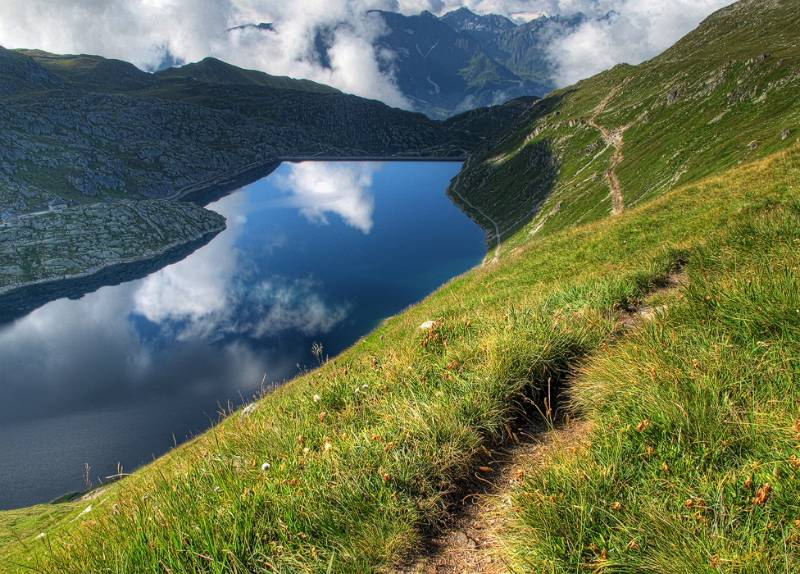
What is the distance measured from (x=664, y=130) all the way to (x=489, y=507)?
125673mm

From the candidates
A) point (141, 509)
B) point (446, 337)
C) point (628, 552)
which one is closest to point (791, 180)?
point (446, 337)

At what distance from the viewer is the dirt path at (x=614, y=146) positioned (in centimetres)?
8846

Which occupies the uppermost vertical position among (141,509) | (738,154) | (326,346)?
(141,509)

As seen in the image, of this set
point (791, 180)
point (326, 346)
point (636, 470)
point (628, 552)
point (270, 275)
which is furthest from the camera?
point (270, 275)

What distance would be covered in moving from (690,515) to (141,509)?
5.00 metres

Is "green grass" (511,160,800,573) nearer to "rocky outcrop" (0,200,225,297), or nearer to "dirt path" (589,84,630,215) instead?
"dirt path" (589,84,630,215)

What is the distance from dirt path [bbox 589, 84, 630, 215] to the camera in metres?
88.5

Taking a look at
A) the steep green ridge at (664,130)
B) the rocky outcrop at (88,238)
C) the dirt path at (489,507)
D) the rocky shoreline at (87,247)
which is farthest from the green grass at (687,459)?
the rocky outcrop at (88,238)

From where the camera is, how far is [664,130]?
10638 cm

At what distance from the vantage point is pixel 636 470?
3.92 m

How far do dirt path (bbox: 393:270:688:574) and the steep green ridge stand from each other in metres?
73.0

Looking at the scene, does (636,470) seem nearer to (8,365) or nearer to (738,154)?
(738,154)

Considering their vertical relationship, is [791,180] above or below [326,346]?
above

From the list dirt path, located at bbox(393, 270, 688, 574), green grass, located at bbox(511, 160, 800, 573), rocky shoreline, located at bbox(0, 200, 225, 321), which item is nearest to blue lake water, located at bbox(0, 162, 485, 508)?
rocky shoreline, located at bbox(0, 200, 225, 321)
